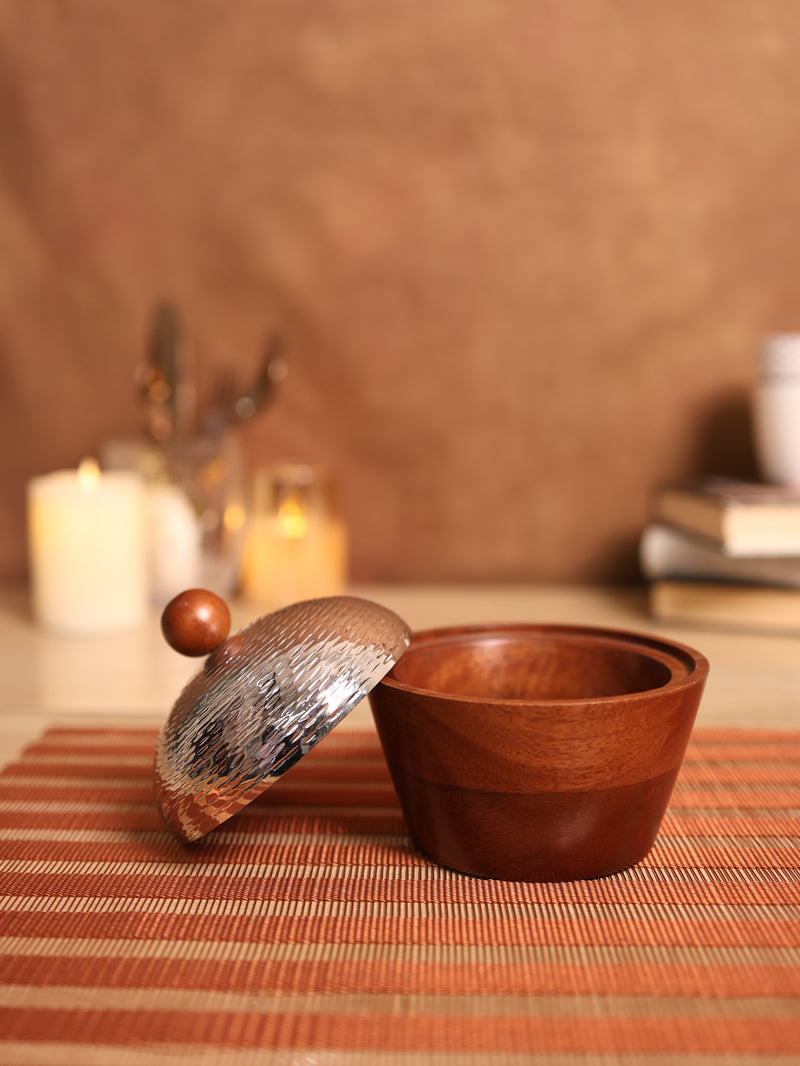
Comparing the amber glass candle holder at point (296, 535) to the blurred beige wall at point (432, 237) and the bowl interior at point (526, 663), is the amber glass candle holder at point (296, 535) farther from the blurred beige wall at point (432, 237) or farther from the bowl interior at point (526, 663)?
the bowl interior at point (526, 663)

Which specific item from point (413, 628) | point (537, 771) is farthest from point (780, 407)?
point (537, 771)

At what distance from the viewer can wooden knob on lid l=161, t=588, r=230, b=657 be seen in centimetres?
46

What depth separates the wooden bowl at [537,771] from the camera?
40cm

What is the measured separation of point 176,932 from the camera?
0.39 metres

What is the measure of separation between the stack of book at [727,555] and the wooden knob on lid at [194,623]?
432mm

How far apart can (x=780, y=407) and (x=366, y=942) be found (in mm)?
620

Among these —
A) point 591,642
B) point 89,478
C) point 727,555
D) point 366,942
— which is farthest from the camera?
point 89,478

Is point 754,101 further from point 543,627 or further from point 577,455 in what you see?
point 543,627

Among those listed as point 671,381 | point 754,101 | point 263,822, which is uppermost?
point 754,101

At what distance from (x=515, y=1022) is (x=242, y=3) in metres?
0.91

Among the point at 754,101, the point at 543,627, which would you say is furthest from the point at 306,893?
the point at 754,101

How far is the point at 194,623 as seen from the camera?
459mm

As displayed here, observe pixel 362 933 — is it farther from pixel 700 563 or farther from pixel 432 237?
pixel 432 237

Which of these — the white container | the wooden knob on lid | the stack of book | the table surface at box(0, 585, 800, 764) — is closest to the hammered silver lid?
the wooden knob on lid
